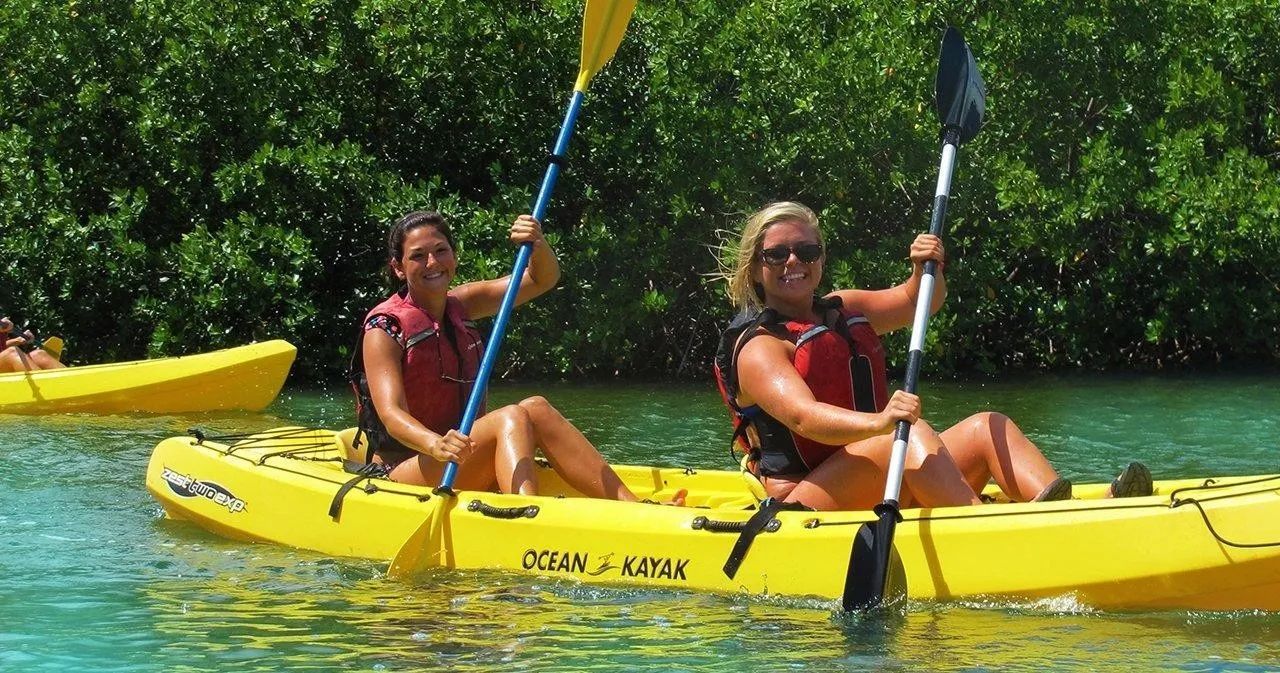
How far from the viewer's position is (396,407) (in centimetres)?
582

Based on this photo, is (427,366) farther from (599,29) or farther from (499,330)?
(599,29)

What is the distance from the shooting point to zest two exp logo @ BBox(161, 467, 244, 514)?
21.2 ft

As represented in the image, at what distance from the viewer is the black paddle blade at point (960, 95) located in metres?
6.02

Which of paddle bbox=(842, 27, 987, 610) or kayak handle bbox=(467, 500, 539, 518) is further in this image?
kayak handle bbox=(467, 500, 539, 518)

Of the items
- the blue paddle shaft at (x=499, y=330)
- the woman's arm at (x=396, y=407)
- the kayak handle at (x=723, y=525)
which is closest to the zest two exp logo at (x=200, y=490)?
the woman's arm at (x=396, y=407)

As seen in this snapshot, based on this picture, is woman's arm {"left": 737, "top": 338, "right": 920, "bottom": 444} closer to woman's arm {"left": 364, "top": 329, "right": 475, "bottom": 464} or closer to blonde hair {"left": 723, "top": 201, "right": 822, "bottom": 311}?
blonde hair {"left": 723, "top": 201, "right": 822, "bottom": 311}

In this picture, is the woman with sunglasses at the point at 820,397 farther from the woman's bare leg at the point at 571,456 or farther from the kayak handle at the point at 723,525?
the woman's bare leg at the point at 571,456

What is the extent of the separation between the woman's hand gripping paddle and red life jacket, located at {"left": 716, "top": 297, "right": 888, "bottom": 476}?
1025 mm

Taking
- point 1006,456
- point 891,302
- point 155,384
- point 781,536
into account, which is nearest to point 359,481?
point 781,536

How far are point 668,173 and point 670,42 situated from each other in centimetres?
93

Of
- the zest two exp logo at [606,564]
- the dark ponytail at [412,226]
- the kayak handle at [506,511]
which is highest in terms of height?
the dark ponytail at [412,226]

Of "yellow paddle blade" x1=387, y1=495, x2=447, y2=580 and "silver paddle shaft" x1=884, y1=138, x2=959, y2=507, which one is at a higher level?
"silver paddle shaft" x1=884, y1=138, x2=959, y2=507

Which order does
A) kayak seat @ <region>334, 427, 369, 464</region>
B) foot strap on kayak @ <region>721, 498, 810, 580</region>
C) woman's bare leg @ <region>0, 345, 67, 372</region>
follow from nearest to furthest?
foot strap on kayak @ <region>721, 498, 810, 580</region>
kayak seat @ <region>334, 427, 369, 464</region>
woman's bare leg @ <region>0, 345, 67, 372</region>

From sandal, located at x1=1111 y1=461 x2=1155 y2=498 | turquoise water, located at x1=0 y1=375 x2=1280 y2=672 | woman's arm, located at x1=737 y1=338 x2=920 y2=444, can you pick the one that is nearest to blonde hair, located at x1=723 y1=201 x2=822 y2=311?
woman's arm, located at x1=737 y1=338 x2=920 y2=444
